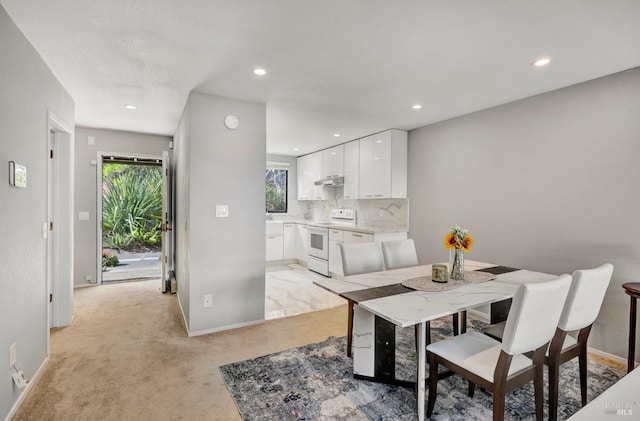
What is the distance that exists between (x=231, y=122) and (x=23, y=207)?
1766mm

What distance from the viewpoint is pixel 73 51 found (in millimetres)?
2215

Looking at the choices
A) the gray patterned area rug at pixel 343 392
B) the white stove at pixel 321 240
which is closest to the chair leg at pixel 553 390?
the gray patterned area rug at pixel 343 392

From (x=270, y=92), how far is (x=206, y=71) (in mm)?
646

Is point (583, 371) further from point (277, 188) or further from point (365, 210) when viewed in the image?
point (277, 188)

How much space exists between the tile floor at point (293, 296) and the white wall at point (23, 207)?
198 centimetres

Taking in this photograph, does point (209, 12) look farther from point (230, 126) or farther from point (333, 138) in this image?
point (333, 138)

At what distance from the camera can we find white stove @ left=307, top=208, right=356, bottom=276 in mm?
5410

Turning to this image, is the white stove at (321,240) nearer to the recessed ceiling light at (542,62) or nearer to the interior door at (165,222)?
the interior door at (165,222)

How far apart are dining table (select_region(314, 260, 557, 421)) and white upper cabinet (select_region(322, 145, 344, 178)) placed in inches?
127

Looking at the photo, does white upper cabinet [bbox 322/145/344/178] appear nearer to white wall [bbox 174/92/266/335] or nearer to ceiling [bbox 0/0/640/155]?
ceiling [bbox 0/0/640/155]

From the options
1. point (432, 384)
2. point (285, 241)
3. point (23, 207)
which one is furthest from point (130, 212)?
point (432, 384)

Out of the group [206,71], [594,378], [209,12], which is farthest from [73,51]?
[594,378]

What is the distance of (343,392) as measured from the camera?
82.4 inches

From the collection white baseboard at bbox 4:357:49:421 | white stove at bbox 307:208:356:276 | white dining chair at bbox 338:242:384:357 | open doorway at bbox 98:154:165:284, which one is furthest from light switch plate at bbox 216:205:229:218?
open doorway at bbox 98:154:165:284
